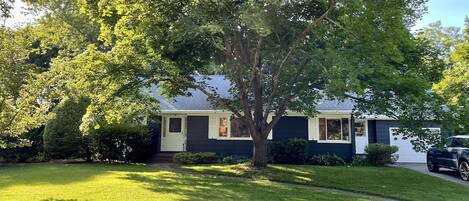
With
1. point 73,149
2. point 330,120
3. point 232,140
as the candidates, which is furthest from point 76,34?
point 330,120

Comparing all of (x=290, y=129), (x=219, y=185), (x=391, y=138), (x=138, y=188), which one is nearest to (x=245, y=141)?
(x=290, y=129)

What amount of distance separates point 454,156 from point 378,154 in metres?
4.37

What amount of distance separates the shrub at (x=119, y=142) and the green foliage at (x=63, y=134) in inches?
35.7

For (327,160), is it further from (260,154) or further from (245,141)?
(260,154)

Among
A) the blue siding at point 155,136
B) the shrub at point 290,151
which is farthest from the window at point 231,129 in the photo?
the blue siding at point 155,136

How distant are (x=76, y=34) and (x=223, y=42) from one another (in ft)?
41.7

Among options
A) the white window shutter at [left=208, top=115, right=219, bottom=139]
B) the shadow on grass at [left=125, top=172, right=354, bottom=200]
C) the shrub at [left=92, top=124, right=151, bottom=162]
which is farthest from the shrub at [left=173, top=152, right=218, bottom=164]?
the shadow on grass at [left=125, top=172, right=354, bottom=200]

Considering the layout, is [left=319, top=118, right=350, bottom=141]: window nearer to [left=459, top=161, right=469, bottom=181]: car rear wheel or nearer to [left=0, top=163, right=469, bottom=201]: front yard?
[left=0, top=163, right=469, bottom=201]: front yard

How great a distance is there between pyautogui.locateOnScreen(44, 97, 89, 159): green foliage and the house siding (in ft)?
18.8

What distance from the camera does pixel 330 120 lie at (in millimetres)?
20828

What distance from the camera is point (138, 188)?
35.4ft

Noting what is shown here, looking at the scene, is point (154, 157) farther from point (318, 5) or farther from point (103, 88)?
point (318, 5)

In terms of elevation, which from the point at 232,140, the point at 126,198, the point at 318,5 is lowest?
the point at 126,198

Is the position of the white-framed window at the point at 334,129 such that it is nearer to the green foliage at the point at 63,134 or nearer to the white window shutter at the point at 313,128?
the white window shutter at the point at 313,128
